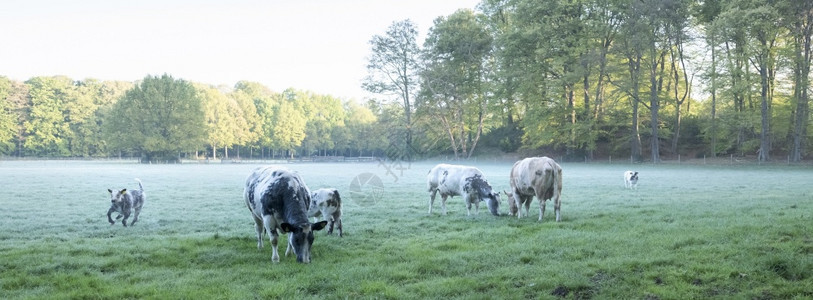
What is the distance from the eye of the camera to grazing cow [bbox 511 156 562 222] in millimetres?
12633

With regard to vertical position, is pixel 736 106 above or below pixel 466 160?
above

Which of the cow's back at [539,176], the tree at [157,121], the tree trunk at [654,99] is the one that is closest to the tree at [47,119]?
the tree at [157,121]

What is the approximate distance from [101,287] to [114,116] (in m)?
77.1

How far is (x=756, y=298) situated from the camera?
6.04m

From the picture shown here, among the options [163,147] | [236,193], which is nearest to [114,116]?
[163,147]

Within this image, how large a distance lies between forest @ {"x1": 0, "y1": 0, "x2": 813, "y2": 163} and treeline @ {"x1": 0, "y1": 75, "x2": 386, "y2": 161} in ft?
1.38

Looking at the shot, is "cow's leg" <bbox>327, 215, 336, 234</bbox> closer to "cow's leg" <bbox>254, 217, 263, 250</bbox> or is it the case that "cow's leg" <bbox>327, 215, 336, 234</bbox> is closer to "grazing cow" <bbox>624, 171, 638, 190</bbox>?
"cow's leg" <bbox>254, 217, 263, 250</bbox>

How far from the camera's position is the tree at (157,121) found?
7162 centimetres

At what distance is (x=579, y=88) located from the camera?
53.1 m

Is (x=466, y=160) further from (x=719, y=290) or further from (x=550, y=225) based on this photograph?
(x=719, y=290)

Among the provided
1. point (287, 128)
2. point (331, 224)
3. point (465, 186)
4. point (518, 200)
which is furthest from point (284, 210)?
point (287, 128)

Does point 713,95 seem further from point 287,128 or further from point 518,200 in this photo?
point 287,128

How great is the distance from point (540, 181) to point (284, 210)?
22.1 feet

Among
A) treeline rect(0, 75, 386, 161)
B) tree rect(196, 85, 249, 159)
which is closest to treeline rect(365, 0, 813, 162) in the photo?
treeline rect(0, 75, 386, 161)
